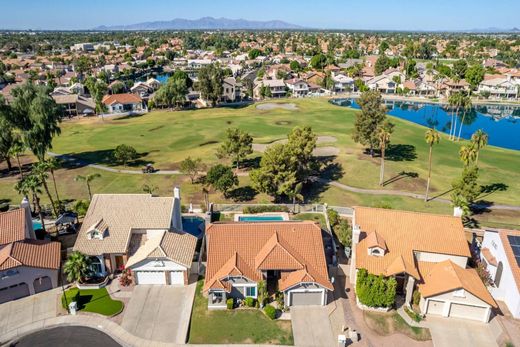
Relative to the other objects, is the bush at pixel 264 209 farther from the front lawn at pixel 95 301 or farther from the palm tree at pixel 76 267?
the palm tree at pixel 76 267

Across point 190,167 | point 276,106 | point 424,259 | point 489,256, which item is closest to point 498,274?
point 489,256

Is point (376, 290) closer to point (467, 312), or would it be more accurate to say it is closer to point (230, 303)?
point (467, 312)

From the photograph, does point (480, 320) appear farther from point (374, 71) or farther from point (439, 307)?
point (374, 71)

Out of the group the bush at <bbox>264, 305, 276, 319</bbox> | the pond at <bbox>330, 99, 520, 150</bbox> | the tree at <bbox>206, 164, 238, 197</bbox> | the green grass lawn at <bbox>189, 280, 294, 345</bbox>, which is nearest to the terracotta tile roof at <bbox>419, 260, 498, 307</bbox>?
the green grass lawn at <bbox>189, 280, 294, 345</bbox>

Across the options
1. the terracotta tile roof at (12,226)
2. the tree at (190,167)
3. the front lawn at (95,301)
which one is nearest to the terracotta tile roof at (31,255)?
the terracotta tile roof at (12,226)

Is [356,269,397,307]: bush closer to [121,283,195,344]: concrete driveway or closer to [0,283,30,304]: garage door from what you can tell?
[121,283,195,344]: concrete driveway
